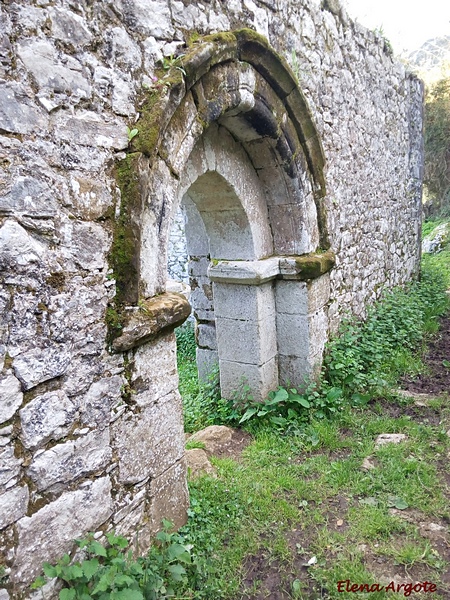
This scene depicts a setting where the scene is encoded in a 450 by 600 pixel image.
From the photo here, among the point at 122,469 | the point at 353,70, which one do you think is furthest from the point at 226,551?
the point at 353,70

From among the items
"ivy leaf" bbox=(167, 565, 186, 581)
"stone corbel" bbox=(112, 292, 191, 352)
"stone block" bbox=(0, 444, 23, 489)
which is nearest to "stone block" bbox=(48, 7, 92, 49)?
"stone corbel" bbox=(112, 292, 191, 352)

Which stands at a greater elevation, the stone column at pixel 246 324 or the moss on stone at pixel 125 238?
the moss on stone at pixel 125 238

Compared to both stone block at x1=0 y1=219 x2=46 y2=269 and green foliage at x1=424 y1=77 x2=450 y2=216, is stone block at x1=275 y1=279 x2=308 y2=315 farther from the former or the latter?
green foliage at x1=424 y1=77 x2=450 y2=216

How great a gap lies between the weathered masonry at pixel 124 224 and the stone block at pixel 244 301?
2 cm

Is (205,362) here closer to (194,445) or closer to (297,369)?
(297,369)

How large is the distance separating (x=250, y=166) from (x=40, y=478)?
2.92 m

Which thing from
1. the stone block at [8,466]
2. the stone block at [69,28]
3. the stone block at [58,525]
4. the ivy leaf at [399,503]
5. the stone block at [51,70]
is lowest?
the ivy leaf at [399,503]

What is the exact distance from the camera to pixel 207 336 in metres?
4.98

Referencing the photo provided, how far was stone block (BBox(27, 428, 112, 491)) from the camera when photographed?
1763mm

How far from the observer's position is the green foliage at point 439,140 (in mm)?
11883

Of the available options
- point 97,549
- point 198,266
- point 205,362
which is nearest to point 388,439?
point 205,362

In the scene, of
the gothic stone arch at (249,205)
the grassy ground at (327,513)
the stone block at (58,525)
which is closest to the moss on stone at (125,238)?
the gothic stone arch at (249,205)

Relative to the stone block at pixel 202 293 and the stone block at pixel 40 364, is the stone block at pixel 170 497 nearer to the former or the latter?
the stone block at pixel 40 364

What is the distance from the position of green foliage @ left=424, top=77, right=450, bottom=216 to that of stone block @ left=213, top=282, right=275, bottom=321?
1043 centimetres
